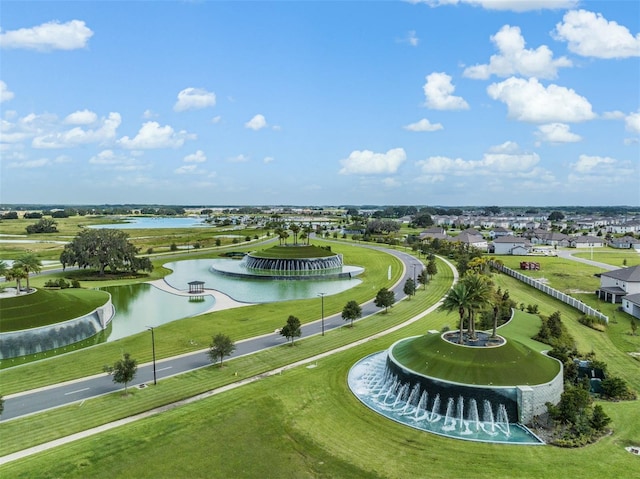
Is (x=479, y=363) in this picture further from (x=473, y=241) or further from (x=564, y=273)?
(x=473, y=241)

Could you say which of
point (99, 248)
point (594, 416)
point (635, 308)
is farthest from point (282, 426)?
point (99, 248)

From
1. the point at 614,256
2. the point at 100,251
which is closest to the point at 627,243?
the point at 614,256

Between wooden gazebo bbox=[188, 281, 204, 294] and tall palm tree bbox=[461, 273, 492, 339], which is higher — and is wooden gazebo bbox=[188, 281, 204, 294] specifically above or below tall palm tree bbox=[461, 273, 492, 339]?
below

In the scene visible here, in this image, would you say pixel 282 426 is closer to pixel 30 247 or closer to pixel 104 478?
pixel 104 478

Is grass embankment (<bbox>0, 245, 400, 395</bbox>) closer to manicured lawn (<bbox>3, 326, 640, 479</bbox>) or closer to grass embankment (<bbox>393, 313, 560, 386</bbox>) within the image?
manicured lawn (<bbox>3, 326, 640, 479</bbox>)

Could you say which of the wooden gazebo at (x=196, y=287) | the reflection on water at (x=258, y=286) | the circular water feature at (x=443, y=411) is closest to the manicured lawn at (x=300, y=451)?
the circular water feature at (x=443, y=411)

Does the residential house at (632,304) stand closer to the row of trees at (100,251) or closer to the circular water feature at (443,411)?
the circular water feature at (443,411)

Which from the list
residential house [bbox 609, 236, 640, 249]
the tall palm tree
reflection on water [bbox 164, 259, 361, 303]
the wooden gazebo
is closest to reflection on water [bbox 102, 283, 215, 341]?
the wooden gazebo
